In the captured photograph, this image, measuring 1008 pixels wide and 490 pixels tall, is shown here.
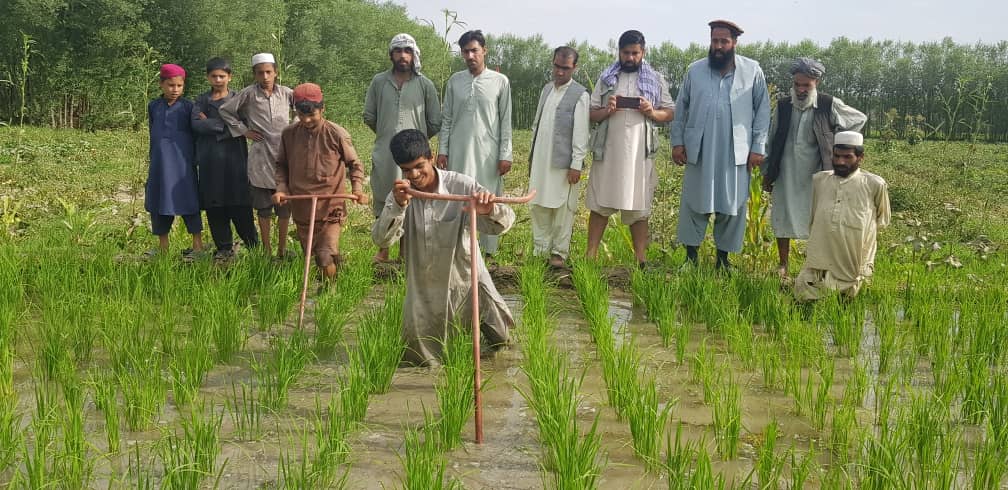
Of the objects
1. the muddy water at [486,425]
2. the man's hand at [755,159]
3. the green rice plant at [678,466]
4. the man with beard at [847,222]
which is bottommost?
the muddy water at [486,425]

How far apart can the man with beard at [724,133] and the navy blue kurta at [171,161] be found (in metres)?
3.42

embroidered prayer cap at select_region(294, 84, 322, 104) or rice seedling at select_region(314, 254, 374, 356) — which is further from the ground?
embroidered prayer cap at select_region(294, 84, 322, 104)

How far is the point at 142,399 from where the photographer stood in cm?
281

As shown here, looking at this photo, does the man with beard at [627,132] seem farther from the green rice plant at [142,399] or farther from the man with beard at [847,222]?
the green rice plant at [142,399]

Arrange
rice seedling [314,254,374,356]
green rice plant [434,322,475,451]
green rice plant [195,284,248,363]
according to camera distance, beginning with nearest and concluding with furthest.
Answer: green rice plant [434,322,475,451] < green rice plant [195,284,248,363] < rice seedling [314,254,374,356]

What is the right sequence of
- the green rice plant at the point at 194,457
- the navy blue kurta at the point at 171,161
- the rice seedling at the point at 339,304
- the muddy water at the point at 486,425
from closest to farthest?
the green rice plant at the point at 194,457
the muddy water at the point at 486,425
the rice seedling at the point at 339,304
the navy blue kurta at the point at 171,161

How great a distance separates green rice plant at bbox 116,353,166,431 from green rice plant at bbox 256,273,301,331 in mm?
1184

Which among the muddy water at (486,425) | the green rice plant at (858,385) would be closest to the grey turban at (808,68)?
the muddy water at (486,425)

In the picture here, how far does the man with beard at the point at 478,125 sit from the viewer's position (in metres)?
5.57

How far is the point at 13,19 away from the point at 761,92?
61.5 feet

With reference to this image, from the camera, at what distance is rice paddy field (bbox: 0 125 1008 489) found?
242 cm

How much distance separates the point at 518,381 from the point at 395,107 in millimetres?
2705

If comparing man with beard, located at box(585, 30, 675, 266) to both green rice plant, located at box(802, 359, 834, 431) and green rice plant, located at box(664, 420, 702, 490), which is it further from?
green rice plant, located at box(664, 420, 702, 490)

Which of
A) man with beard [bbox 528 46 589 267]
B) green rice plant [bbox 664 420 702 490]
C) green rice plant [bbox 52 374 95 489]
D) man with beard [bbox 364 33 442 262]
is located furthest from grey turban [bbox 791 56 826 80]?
green rice plant [bbox 52 374 95 489]
